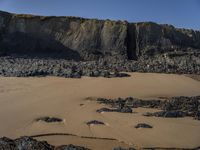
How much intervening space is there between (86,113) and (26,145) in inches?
130

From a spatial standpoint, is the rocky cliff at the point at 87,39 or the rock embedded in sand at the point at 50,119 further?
the rocky cliff at the point at 87,39

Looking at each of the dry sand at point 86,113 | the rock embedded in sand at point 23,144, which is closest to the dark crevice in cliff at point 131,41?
the dry sand at point 86,113

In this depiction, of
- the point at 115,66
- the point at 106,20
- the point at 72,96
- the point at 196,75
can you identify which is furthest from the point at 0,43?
the point at 72,96

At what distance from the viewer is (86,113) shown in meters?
11.7

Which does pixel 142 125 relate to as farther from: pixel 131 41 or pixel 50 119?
pixel 131 41

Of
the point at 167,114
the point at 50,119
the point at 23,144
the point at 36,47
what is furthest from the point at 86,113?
the point at 36,47

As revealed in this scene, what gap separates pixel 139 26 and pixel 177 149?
70.9 ft

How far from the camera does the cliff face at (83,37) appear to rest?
28667 millimetres

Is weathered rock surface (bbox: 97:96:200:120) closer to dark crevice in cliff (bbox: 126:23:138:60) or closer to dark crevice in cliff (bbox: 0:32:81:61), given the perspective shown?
dark crevice in cliff (bbox: 0:32:81:61)

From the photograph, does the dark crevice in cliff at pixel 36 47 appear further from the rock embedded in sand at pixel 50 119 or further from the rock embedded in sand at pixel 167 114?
the rock embedded in sand at pixel 50 119

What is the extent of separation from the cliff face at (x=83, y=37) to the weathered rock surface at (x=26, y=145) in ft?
63.0

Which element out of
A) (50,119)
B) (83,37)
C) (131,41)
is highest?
(83,37)

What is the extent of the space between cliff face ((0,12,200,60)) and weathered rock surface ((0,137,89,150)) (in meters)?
19.2

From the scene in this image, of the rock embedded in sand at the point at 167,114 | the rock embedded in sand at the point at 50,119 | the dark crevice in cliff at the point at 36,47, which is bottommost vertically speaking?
the rock embedded in sand at the point at 50,119
